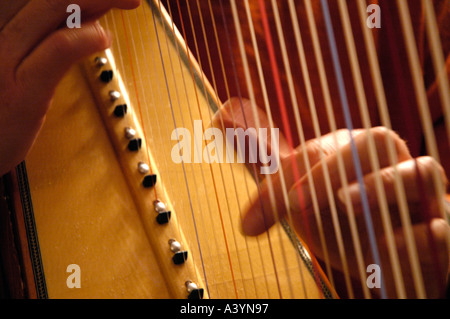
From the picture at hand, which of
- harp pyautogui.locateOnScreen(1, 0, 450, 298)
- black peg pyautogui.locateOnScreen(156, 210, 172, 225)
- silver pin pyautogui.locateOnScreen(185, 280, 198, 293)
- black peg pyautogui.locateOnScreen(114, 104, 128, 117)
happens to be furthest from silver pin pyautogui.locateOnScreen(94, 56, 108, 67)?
silver pin pyautogui.locateOnScreen(185, 280, 198, 293)

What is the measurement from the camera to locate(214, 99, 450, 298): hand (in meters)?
0.40

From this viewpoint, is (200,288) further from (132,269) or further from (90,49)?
(90,49)

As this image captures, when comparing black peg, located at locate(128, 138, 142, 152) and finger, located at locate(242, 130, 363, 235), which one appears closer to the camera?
finger, located at locate(242, 130, 363, 235)

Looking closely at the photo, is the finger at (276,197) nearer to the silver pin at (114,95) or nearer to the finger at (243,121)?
the finger at (243,121)

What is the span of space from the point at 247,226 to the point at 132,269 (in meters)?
0.23

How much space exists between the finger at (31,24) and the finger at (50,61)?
0.05ft

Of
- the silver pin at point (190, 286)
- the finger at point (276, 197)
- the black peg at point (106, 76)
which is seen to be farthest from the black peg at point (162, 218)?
the black peg at point (106, 76)

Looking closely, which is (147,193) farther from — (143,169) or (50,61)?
(50,61)

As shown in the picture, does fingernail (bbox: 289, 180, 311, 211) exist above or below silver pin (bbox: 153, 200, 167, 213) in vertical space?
above

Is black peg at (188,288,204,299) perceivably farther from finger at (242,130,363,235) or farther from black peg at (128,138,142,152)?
black peg at (128,138,142,152)

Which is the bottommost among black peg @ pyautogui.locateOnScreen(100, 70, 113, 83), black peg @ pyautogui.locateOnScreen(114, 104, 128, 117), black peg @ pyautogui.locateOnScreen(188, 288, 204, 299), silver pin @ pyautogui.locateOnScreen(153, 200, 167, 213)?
black peg @ pyautogui.locateOnScreen(188, 288, 204, 299)

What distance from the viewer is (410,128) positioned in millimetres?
343

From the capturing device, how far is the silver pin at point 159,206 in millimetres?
719

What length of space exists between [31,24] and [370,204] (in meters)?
0.45
